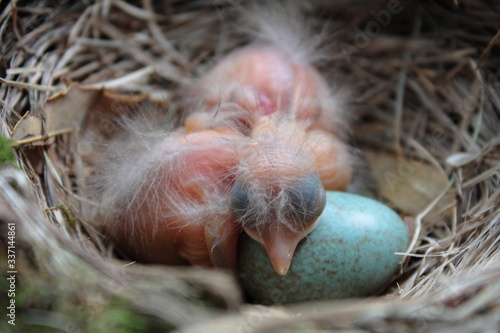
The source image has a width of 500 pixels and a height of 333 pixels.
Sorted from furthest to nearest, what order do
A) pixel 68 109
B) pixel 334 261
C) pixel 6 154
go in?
pixel 68 109
pixel 334 261
pixel 6 154

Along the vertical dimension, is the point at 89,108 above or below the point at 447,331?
above

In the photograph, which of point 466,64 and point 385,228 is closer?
point 385,228

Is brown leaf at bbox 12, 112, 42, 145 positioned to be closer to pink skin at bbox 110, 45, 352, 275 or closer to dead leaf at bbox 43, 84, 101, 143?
dead leaf at bbox 43, 84, 101, 143

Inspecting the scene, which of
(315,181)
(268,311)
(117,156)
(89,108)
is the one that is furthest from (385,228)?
(89,108)

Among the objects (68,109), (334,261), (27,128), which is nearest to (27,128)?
(27,128)

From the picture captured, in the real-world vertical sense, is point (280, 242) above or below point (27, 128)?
below

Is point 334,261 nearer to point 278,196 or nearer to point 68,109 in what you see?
point 278,196

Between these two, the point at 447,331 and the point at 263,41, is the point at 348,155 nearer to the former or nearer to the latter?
the point at 263,41
